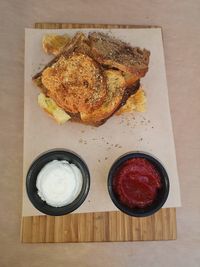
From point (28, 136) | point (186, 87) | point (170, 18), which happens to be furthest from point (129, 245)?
point (170, 18)

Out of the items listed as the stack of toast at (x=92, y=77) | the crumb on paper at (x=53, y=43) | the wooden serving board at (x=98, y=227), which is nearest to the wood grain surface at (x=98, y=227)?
the wooden serving board at (x=98, y=227)

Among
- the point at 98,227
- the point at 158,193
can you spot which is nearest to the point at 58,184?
the point at 98,227

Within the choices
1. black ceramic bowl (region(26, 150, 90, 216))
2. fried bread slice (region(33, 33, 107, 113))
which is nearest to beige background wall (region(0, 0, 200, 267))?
black ceramic bowl (region(26, 150, 90, 216))

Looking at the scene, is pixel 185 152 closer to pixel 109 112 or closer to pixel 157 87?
pixel 157 87

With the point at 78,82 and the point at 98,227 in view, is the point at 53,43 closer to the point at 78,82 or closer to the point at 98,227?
the point at 78,82

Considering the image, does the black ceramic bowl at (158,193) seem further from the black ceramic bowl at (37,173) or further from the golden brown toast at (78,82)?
the golden brown toast at (78,82)
